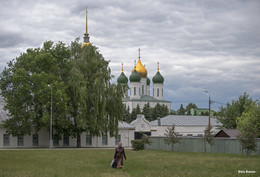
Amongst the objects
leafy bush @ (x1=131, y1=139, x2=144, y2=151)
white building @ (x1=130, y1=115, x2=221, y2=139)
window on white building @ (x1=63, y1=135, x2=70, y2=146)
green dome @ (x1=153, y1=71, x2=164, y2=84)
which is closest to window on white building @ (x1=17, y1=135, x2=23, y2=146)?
window on white building @ (x1=63, y1=135, x2=70, y2=146)

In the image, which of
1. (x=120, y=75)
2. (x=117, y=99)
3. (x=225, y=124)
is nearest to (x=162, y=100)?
(x=120, y=75)

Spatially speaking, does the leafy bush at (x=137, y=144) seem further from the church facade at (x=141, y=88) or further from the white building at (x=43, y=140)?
the church facade at (x=141, y=88)

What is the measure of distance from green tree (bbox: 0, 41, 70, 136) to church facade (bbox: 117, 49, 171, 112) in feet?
271

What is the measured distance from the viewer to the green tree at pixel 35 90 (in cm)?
4919

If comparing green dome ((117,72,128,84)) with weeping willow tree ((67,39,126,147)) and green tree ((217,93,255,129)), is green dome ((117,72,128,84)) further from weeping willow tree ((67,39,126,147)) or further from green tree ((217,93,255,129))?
weeping willow tree ((67,39,126,147))

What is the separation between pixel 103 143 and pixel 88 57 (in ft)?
51.2

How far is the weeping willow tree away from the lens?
165 feet

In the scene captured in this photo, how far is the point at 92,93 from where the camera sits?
51.1 metres

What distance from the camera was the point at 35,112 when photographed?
51.4m

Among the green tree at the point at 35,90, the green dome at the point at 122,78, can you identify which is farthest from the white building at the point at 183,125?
the green dome at the point at 122,78

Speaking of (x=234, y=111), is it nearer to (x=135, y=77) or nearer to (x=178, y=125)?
(x=178, y=125)

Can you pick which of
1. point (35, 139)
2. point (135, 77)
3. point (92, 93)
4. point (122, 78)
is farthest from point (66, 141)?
point (122, 78)

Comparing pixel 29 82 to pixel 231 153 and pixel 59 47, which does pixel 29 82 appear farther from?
pixel 231 153

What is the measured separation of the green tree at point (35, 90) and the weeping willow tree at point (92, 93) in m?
1.51
